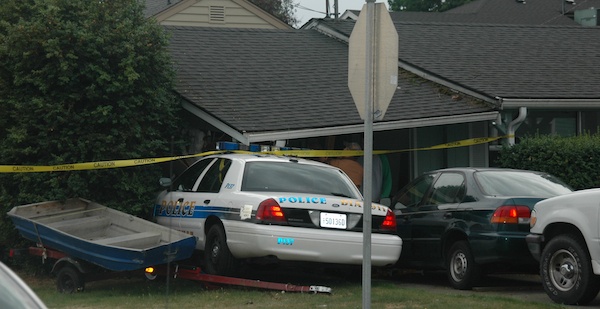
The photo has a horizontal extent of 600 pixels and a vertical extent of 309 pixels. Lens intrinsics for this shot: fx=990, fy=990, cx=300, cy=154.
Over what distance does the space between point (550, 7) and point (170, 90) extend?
30435 millimetres

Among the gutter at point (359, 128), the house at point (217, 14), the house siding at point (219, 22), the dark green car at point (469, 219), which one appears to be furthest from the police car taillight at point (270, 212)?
the house siding at point (219, 22)

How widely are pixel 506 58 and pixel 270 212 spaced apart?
31.8 feet

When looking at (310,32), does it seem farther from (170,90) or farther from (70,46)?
(70,46)

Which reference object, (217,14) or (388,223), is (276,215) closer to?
(388,223)

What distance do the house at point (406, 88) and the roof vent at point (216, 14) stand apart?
9039 mm

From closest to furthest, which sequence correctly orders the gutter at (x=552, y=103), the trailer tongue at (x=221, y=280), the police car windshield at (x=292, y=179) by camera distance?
the trailer tongue at (x=221, y=280)
the police car windshield at (x=292, y=179)
the gutter at (x=552, y=103)

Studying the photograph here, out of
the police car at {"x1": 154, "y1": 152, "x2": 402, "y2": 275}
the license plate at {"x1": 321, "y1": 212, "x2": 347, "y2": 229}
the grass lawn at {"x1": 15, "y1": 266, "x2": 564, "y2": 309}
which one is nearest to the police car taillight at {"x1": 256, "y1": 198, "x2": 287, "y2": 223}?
the police car at {"x1": 154, "y1": 152, "x2": 402, "y2": 275}

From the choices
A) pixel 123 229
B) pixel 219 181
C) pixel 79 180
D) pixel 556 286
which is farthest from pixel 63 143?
pixel 556 286

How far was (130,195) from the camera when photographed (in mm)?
13711

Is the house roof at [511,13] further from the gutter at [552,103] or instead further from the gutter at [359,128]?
the gutter at [359,128]

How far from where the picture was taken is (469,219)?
11.8 metres

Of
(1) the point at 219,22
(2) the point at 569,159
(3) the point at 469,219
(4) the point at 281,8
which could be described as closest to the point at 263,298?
(3) the point at 469,219

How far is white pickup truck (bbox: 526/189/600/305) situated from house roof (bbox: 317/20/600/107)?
656 cm

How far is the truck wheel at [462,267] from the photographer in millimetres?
11695
